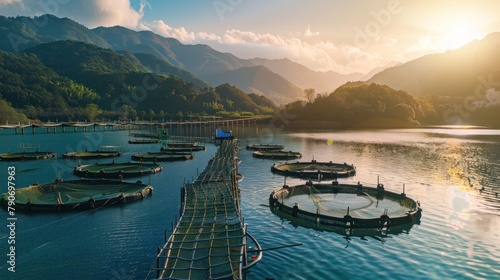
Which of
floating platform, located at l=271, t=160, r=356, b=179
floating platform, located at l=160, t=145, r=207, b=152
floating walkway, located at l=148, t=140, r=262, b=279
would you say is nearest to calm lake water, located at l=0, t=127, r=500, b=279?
floating walkway, located at l=148, t=140, r=262, b=279

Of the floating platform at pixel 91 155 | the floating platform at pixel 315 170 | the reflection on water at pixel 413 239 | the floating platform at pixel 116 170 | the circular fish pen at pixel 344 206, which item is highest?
the floating platform at pixel 91 155

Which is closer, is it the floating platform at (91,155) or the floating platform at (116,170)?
the floating platform at (116,170)

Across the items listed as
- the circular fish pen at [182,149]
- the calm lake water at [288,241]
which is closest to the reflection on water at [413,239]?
the calm lake water at [288,241]

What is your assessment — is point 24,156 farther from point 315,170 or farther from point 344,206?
point 344,206

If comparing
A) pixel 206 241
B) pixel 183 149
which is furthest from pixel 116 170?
pixel 206 241

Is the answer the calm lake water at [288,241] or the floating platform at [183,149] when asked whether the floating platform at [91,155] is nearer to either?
the floating platform at [183,149]

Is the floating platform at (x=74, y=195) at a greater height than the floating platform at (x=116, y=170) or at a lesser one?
lesser

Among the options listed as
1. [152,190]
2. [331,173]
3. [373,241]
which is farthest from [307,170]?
[373,241]
